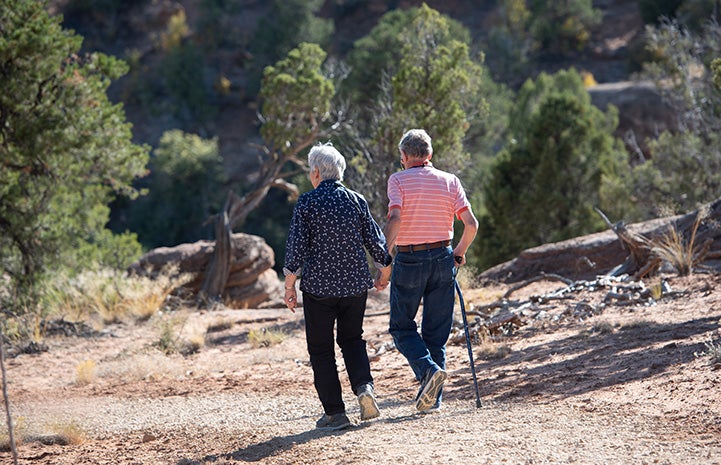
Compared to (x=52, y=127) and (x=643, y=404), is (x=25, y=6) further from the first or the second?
(x=643, y=404)

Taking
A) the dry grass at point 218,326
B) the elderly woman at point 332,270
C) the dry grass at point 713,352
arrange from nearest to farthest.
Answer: the elderly woman at point 332,270 → the dry grass at point 713,352 → the dry grass at point 218,326

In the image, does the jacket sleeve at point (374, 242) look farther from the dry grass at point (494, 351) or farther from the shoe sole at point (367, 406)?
the dry grass at point (494, 351)

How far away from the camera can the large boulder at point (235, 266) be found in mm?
15672

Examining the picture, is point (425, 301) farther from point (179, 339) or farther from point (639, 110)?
point (639, 110)

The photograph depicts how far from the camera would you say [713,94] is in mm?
20891

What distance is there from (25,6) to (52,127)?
1907 mm

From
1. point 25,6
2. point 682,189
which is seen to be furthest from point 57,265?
point 682,189

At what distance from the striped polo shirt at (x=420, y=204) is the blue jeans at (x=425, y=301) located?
0.11 meters

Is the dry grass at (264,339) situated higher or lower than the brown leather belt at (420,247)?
lower

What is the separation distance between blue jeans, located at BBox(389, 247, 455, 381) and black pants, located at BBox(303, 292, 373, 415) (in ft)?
1.06

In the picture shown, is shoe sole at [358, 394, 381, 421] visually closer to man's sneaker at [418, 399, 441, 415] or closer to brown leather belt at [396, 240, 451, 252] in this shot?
man's sneaker at [418, 399, 441, 415]

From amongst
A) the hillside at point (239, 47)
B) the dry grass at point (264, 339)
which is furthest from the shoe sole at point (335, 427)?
the hillside at point (239, 47)

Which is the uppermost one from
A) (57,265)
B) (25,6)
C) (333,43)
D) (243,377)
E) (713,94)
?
(333,43)

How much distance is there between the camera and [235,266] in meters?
16.5
